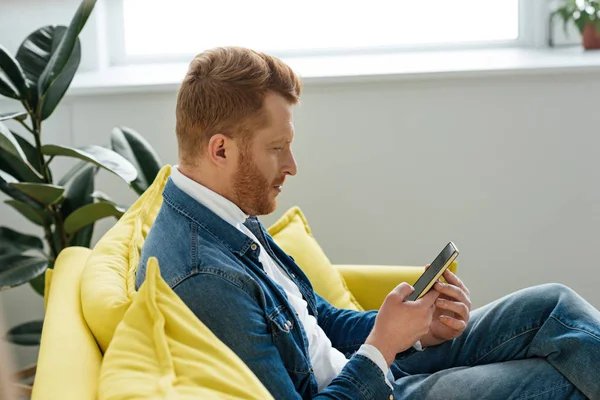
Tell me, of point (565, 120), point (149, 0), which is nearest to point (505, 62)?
point (565, 120)

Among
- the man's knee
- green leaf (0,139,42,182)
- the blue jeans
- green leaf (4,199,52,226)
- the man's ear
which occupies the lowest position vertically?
the blue jeans

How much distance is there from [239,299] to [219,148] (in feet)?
0.92

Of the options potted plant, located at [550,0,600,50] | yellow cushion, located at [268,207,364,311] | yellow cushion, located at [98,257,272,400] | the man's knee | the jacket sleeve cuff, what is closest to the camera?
yellow cushion, located at [98,257,272,400]

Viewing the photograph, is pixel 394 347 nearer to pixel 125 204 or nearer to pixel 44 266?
pixel 44 266

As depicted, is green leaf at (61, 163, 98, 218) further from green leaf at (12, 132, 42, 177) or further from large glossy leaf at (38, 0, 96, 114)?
large glossy leaf at (38, 0, 96, 114)

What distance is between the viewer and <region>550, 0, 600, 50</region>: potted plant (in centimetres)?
265

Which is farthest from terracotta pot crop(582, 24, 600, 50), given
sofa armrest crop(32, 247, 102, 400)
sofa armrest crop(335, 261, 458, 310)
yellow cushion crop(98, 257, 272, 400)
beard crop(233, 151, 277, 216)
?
yellow cushion crop(98, 257, 272, 400)

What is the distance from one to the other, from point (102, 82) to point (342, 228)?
86 centimetres

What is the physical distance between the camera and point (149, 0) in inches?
113

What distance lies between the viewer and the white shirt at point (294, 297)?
1351 mm

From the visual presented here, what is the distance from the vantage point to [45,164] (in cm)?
210

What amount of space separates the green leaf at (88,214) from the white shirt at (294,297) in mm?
701

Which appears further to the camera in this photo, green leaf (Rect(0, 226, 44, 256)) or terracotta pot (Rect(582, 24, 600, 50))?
terracotta pot (Rect(582, 24, 600, 50))

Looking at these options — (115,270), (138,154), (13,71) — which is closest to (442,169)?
(138,154)
